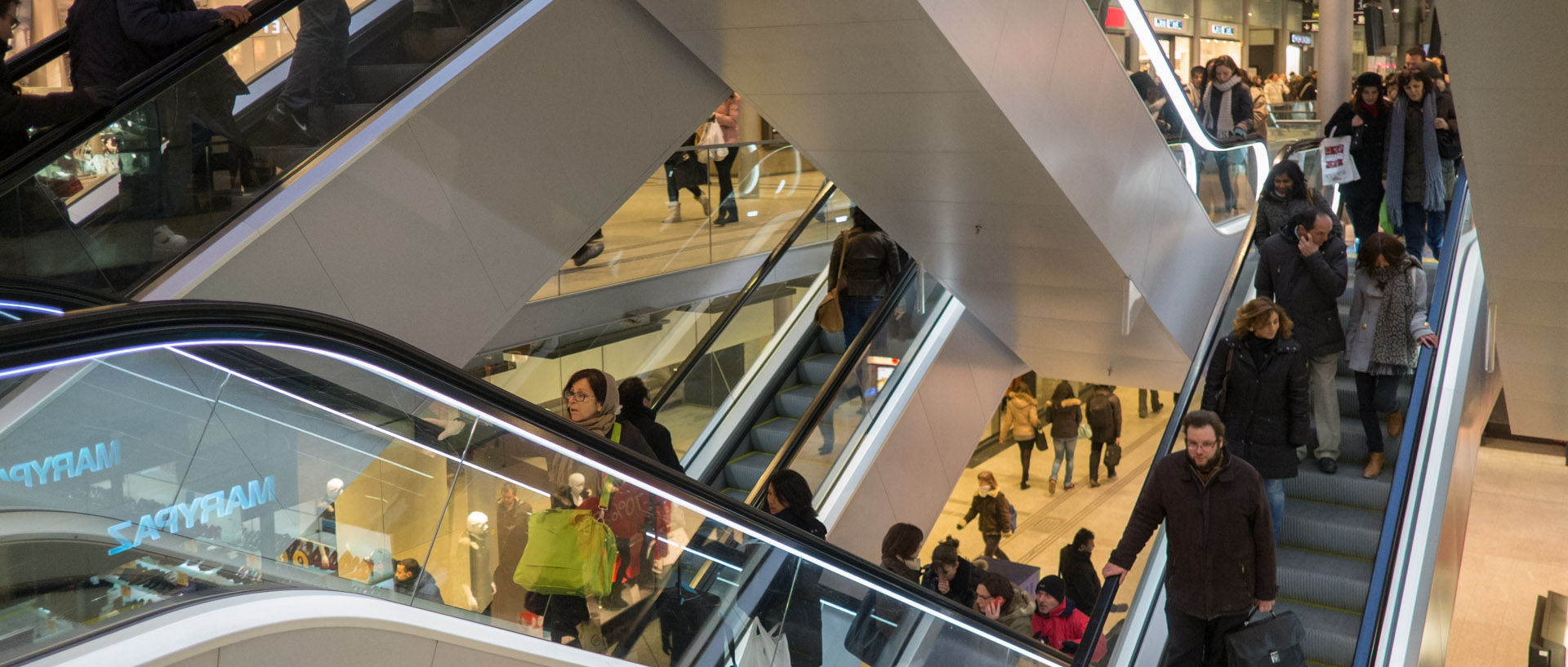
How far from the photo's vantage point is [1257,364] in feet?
20.3

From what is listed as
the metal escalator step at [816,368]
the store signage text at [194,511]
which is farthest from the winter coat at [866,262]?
the store signage text at [194,511]

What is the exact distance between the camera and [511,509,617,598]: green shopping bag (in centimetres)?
375

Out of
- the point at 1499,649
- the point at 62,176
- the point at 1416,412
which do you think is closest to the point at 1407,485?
the point at 1416,412

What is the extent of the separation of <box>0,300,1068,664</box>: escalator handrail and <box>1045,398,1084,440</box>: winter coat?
35.6ft

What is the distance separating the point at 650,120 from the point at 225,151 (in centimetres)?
217

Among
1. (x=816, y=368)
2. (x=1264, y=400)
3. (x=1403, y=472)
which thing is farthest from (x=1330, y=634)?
(x=816, y=368)

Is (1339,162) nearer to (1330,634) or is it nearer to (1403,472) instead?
(1403,472)

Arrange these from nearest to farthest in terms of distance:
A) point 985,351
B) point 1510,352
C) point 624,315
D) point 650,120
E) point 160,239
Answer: point 160,239, point 650,120, point 1510,352, point 985,351, point 624,315

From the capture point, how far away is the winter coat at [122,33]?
4.84m

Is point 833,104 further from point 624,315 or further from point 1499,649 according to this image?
point 1499,649

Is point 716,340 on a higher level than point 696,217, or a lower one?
lower

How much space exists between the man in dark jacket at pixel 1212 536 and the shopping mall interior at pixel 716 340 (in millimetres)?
21

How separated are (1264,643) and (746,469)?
14.9 feet

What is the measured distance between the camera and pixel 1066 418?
1541cm
